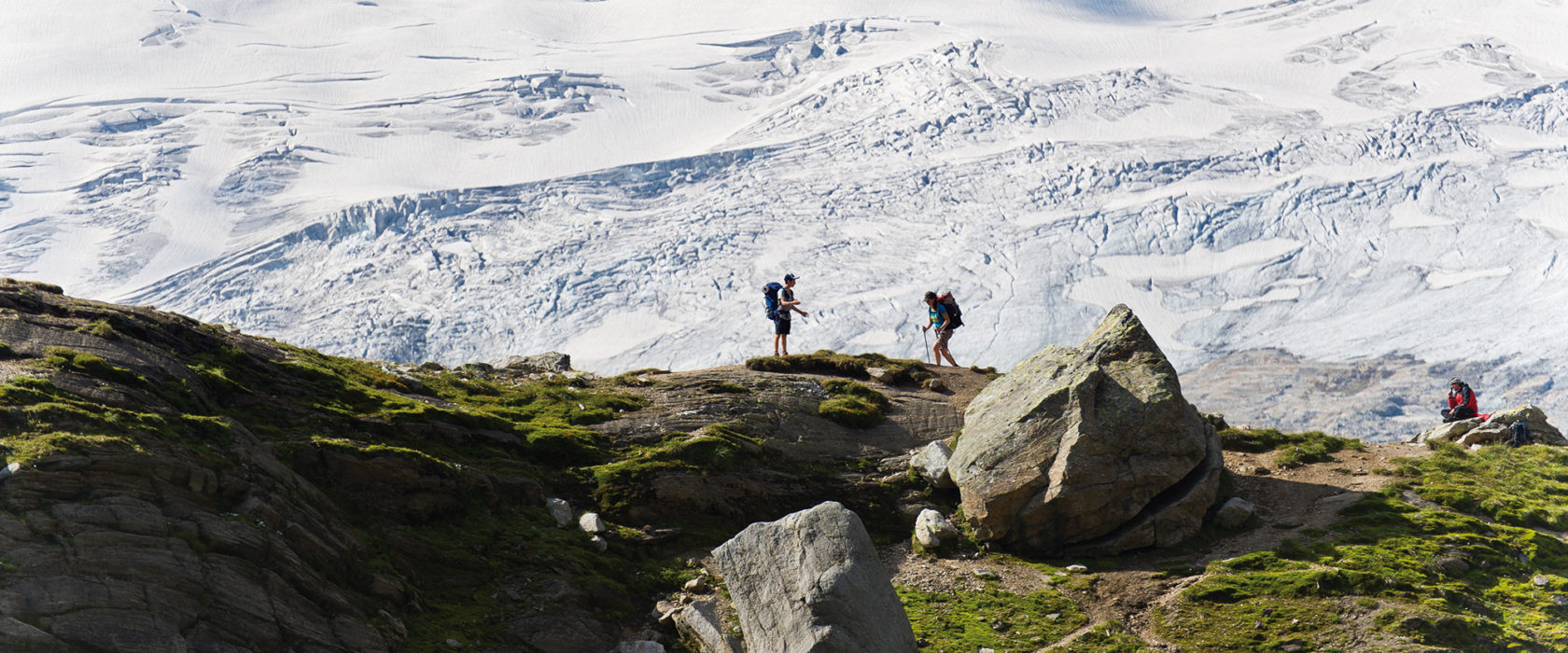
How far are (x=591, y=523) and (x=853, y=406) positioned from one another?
373 inches

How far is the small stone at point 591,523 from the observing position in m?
19.6

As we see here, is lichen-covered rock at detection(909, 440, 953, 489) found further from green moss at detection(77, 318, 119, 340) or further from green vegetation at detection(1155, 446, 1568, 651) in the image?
green moss at detection(77, 318, 119, 340)

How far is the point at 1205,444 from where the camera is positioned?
22.6 metres

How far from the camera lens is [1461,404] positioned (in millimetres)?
31203

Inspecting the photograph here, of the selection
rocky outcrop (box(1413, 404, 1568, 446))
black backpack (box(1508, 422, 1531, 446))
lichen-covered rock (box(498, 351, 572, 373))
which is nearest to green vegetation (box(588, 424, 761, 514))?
lichen-covered rock (box(498, 351, 572, 373))

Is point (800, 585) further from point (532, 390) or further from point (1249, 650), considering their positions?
point (532, 390)

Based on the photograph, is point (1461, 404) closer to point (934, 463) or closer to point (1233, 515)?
point (1233, 515)

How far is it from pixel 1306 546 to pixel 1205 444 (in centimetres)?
329

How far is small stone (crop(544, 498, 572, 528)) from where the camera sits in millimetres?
19719

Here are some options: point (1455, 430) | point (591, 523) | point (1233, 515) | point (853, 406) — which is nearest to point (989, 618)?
point (1233, 515)

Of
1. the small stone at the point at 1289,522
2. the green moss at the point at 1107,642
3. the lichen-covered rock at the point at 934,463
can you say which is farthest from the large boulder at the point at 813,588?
the small stone at the point at 1289,522

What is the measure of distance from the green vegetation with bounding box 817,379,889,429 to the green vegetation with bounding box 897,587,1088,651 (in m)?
7.56

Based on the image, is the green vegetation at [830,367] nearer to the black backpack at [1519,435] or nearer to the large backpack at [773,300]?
the large backpack at [773,300]

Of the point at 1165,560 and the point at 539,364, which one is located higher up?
the point at 539,364
